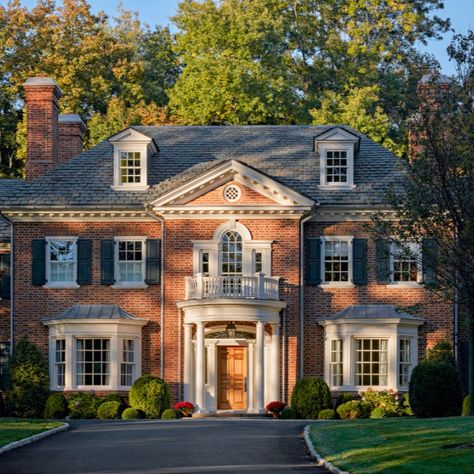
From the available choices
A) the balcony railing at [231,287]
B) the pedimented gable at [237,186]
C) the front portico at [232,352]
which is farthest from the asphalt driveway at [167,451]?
the pedimented gable at [237,186]

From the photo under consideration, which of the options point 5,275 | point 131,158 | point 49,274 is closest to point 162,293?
point 49,274

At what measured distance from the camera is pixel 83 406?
4350cm

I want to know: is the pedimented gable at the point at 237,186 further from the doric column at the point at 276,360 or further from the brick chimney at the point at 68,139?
the brick chimney at the point at 68,139

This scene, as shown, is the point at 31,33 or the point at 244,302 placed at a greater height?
the point at 31,33

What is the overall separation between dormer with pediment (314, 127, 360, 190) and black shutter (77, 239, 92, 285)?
25.2ft

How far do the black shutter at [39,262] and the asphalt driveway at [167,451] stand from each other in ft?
34.9

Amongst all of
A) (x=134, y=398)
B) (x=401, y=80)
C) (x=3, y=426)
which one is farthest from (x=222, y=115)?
(x=3, y=426)

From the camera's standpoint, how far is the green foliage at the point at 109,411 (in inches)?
1684

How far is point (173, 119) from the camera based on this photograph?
63.9 m

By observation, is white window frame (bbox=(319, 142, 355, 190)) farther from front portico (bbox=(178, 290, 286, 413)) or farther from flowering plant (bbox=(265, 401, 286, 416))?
flowering plant (bbox=(265, 401, 286, 416))

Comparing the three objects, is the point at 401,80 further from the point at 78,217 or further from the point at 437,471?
the point at 437,471

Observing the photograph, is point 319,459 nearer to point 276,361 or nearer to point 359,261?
point 276,361

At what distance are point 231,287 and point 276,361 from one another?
8.87 feet

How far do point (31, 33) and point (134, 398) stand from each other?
28334 mm
